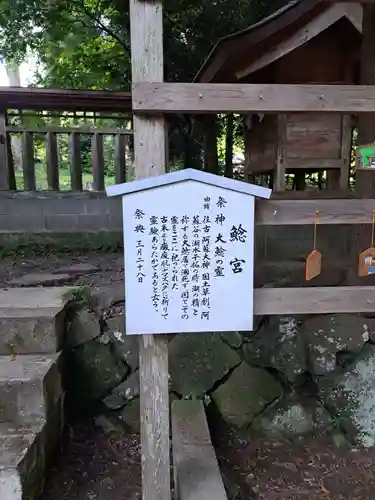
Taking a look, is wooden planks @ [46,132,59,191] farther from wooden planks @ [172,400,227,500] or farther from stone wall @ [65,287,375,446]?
wooden planks @ [172,400,227,500]

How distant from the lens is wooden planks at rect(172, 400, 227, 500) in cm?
244

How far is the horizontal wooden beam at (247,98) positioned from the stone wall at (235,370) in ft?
6.07

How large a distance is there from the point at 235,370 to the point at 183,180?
198 centimetres

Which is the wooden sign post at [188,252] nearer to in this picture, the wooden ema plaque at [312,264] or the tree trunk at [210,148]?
the wooden ema plaque at [312,264]

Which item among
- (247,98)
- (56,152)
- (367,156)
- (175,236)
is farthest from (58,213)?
(367,156)

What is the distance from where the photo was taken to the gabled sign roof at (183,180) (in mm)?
2098

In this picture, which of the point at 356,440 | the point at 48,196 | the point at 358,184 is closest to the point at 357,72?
the point at 358,184

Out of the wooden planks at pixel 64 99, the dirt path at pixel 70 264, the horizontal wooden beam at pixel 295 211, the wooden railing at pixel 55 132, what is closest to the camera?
the horizontal wooden beam at pixel 295 211

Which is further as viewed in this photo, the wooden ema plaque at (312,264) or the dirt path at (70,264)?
the dirt path at (70,264)

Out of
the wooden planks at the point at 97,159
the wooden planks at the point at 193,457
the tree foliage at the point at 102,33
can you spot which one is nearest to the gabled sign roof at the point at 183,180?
the wooden planks at the point at 193,457

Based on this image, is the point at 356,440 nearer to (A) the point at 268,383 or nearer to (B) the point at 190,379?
(A) the point at 268,383

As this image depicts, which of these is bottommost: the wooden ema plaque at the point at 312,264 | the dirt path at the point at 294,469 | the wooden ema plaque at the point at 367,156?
the dirt path at the point at 294,469

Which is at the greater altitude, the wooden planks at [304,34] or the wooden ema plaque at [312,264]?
the wooden planks at [304,34]

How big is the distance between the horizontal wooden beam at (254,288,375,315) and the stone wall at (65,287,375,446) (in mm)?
1125
